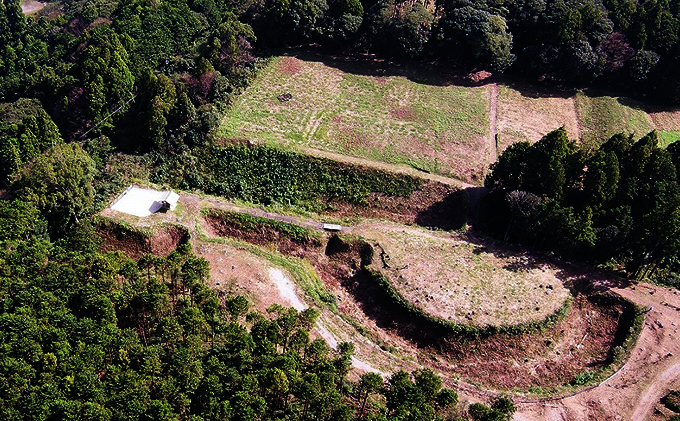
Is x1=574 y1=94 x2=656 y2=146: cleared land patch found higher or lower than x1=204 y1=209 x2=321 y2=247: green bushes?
higher

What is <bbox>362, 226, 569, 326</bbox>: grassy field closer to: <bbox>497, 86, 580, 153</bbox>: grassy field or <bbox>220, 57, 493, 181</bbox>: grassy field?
<bbox>220, 57, 493, 181</bbox>: grassy field

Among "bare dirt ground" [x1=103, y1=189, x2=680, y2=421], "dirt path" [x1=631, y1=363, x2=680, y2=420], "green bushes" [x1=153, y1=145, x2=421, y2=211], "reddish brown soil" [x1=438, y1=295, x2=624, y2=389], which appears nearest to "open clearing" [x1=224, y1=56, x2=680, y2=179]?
"green bushes" [x1=153, y1=145, x2=421, y2=211]

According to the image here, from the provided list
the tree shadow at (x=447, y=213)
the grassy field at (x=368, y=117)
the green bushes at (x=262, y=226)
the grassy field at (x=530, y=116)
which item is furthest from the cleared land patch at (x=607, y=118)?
the green bushes at (x=262, y=226)

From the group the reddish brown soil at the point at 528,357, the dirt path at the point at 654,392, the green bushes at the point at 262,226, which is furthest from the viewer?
the green bushes at the point at 262,226

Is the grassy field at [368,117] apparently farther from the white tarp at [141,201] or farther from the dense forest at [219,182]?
the white tarp at [141,201]

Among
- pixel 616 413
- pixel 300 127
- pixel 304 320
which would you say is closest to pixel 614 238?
pixel 616 413
